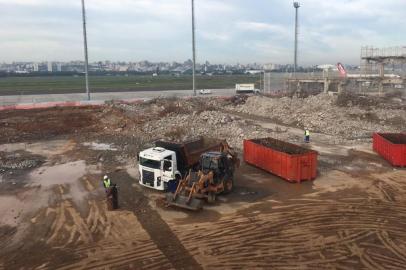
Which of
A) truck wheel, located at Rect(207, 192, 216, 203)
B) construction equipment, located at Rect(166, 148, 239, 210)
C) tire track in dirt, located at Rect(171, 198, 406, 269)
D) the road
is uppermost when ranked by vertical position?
the road

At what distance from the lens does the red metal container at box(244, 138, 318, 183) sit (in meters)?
22.7

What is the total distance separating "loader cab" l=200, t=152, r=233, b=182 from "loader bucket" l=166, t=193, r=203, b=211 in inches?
75.4

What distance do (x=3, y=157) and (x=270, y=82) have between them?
54411mm

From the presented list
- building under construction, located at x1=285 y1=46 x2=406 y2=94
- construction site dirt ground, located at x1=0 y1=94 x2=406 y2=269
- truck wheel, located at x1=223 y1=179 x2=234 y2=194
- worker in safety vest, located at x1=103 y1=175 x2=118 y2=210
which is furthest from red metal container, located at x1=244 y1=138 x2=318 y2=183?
building under construction, located at x1=285 y1=46 x2=406 y2=94

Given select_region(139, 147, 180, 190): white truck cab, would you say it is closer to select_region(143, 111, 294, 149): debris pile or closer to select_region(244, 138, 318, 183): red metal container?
select_region(244, 138, 318, 183): red metal container

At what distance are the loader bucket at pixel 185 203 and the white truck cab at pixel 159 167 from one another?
1.94 m

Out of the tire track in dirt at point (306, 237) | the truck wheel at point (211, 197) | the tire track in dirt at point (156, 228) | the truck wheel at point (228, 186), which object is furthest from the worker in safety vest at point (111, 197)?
the truck wheel at point (228, 186)

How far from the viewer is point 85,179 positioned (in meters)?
24.2

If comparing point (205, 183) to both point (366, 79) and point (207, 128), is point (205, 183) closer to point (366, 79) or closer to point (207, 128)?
point (207, 128)

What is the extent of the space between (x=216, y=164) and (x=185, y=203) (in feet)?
9.03

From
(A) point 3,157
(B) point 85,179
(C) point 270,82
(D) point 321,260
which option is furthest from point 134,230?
(C) point 270,82

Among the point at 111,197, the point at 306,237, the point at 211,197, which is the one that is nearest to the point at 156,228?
the point at 111,197

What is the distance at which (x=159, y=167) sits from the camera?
20609 mm

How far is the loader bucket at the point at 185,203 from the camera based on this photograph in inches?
713
